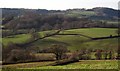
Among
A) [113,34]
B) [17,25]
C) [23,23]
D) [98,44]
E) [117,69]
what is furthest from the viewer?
[23,23]

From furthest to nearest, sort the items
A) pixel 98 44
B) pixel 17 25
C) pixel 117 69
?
pixel 17 25 → pixel 98 44 → pixel 117 69

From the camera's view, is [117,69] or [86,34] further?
[86,34]

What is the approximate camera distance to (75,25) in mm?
64688

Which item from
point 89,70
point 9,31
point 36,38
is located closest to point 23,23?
point 9,31

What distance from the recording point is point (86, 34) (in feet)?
180

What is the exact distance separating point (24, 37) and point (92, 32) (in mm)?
14580

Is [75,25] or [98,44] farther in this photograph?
[75,25]

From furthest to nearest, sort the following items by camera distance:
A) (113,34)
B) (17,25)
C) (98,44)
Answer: (17,25) → (113,34) → (98,44)

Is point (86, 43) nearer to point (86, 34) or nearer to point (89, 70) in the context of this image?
point (86, 34)

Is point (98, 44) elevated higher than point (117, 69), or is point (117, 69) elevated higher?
point (117, 69)

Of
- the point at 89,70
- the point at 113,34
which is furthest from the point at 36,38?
the point at 89,70

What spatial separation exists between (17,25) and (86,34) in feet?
56.2

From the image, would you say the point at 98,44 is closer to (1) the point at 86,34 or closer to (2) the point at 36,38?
(1) the point at 86,34

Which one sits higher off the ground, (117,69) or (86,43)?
(117,69)
